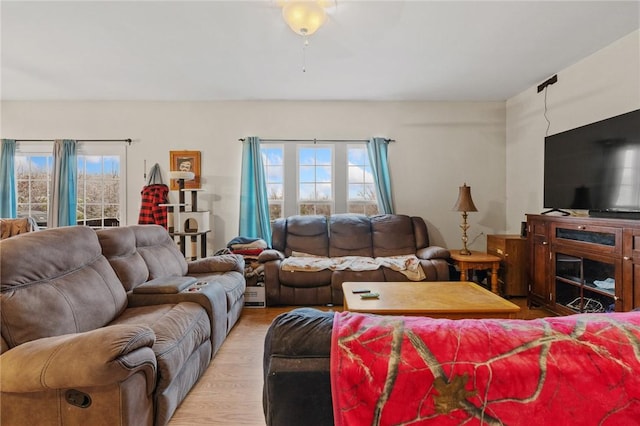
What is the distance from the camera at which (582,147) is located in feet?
9.11

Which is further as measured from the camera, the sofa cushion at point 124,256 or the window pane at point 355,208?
the window pane at point 355,208

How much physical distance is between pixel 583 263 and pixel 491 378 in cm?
280

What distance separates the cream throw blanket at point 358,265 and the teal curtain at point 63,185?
10.2ft

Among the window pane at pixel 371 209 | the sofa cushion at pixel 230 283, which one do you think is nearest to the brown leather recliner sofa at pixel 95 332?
the sofa cushion at pixel 230 283

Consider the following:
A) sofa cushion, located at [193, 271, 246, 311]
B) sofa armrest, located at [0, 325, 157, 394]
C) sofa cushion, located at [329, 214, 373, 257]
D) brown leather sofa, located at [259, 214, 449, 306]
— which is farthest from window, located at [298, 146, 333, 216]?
sofa armrest, located at [0, 325, 157, 394]

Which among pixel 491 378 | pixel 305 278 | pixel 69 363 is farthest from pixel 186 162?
pixel 491 378

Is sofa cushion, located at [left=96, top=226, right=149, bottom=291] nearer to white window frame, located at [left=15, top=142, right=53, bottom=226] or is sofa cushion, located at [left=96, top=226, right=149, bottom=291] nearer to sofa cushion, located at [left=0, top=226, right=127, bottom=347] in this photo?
sofa cushion, located at [left=0, top=226, right=127, bottom=347]

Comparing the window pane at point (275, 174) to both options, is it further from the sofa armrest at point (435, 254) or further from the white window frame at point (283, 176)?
the sofa armrest at point (435, 254)

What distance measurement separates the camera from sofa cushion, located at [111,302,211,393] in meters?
1.53

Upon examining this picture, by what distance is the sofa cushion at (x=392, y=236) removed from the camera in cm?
393

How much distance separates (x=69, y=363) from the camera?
1187mm

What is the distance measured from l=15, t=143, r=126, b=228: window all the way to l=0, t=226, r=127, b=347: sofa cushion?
2687 mm

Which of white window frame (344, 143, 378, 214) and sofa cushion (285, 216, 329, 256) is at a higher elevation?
white window frame (344, 143, 378, 214)

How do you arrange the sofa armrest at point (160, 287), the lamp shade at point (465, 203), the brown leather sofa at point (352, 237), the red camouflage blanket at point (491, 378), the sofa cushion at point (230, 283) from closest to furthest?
the red camouflage blanket at point (491, 378) < the sofa armrest at point (160, 287) < the sofa cushion at point (230, 283) < the lamp shade at point (465, 203) < the brown leather sofa at point (352, 237)
